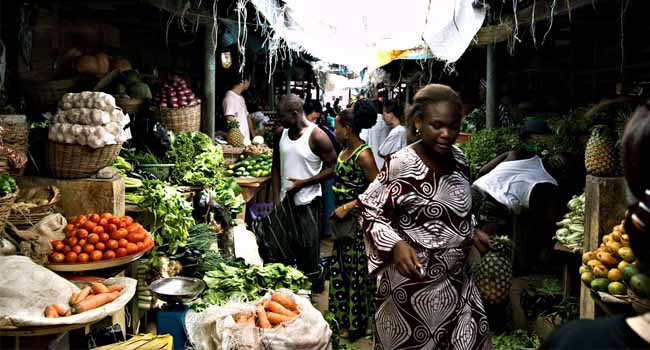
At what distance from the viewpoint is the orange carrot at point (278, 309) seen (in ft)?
13.1

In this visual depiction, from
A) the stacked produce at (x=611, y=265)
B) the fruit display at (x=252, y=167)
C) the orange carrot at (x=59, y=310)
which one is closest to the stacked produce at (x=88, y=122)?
the orange carrot at (x=59, y=310)

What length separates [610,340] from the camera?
4.40ft

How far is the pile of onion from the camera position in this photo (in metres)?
7.19

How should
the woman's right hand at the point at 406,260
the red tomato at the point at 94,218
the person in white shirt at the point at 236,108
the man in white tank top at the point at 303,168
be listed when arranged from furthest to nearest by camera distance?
the person in white shirt at the point at 236,108 → the man in white tank top at the point at 303,168 → the red tomato at the point at 94,218 → the woman's right hand at the point at 406,260

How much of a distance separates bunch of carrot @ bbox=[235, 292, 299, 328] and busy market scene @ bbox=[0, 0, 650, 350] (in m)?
0.02

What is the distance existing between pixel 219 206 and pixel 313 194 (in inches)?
39.4

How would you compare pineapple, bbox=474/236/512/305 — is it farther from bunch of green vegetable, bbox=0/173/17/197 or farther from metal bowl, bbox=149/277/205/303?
bunch of green vegetable, bbox=0/173/17/197

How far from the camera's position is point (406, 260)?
3.19m

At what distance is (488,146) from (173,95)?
3.85m

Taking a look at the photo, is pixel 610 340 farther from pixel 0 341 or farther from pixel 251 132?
pixel 251 132

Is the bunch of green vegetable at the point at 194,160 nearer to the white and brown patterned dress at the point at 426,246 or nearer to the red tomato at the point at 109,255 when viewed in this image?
the red tomato at the point at 109,255

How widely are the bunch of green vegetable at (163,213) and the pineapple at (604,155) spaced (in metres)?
3.12

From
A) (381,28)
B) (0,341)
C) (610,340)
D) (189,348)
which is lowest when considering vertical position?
(189,348)

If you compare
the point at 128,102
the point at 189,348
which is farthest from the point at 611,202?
the point at 128,102
